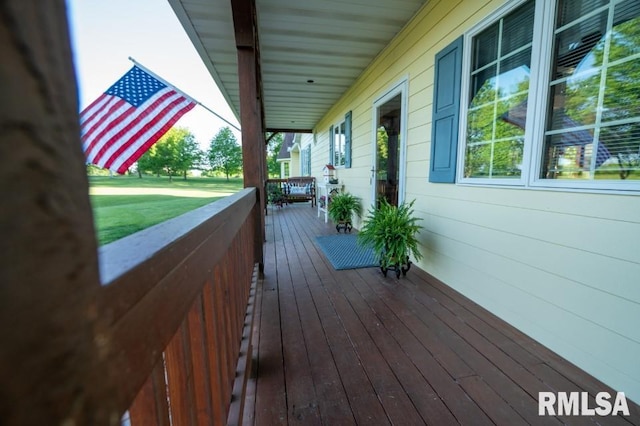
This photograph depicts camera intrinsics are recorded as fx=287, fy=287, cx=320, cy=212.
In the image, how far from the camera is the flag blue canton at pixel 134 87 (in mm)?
2795

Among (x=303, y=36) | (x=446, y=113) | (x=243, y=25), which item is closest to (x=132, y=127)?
(x=243, y=25)

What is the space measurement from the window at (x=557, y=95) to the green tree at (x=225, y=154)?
1666 centimetres

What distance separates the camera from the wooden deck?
1369 mm

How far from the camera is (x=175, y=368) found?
0.61 metres

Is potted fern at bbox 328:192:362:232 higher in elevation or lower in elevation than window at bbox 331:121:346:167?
lower

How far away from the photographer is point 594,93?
1558 millimetres

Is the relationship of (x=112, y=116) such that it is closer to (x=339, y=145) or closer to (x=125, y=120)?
(x=125, y=120)

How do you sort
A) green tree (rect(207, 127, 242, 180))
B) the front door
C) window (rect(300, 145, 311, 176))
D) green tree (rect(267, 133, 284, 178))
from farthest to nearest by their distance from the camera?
green tree (rect(267, 133, 284, 178)) < green tree (rect(207, 127, 242, 180)) < window (rect(300, 145, 311, 176)) < the front door

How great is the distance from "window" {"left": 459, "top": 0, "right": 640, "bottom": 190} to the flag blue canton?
2962mm

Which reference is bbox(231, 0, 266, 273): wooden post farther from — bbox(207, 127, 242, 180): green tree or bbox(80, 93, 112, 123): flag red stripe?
bbox(207, 127, 242, 180): green tree

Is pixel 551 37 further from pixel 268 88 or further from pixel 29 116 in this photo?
pixel 268 88

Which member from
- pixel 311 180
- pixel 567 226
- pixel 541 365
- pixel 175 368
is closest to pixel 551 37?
pixel 567 226

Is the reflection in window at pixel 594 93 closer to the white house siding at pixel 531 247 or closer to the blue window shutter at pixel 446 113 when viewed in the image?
the white house siding at pixel 531 247

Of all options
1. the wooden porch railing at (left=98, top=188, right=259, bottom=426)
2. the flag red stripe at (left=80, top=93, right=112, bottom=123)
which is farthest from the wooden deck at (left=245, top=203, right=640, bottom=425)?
the flag red stripe at (left=80, top=93, right=112, bottom=123)
